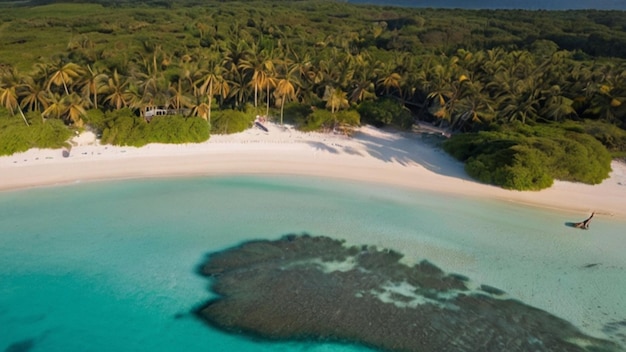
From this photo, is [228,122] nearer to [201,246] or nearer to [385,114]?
[385,114]

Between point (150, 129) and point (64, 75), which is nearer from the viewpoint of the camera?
point (150, 129)

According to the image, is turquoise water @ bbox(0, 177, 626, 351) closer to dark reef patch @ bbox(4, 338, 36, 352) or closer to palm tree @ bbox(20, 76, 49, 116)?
dark reef patch @ bbox(4, 338, 36, 352)

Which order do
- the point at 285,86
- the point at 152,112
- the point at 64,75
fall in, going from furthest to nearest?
the point at 285,86 → the point at 152,112 → the point at 64,75

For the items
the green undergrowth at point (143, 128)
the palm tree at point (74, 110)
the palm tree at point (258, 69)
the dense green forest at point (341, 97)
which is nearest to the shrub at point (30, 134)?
the dense green forest at point (341, 97)

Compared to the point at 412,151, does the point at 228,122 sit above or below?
above

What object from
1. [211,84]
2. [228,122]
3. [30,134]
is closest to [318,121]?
[228,122]

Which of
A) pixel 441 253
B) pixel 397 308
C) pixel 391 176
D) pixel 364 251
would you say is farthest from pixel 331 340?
pixel 391 176

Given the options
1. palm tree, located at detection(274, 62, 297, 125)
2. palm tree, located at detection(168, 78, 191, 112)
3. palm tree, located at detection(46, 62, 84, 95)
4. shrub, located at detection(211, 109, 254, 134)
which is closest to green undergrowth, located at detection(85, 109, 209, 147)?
palm tree, located at detection(168, 78, 191, 112)
